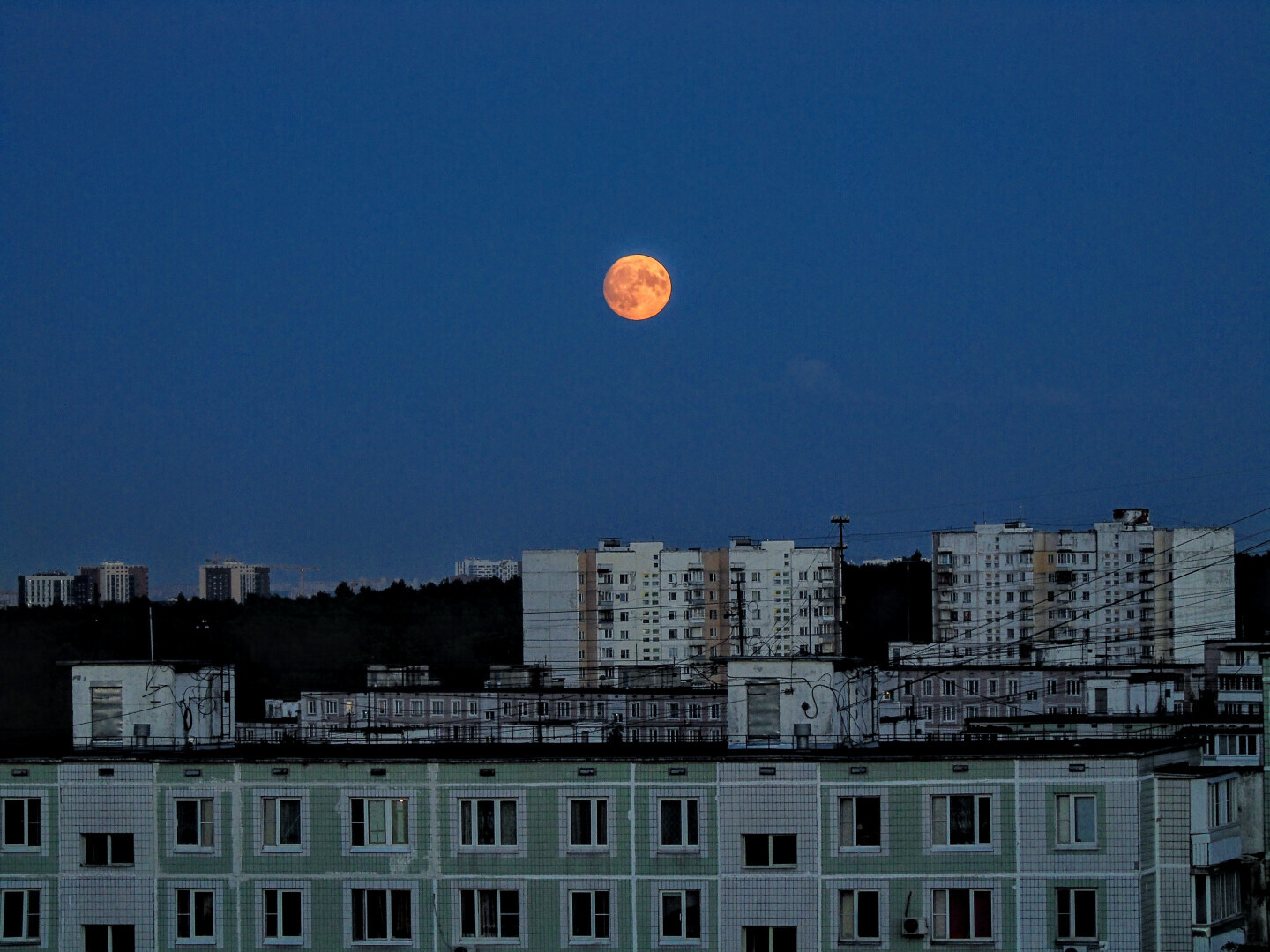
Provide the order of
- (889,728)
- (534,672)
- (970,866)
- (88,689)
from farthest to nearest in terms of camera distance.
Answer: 1. (534,672)
2. (889,728)
3. (88,689)
4. (970,866)

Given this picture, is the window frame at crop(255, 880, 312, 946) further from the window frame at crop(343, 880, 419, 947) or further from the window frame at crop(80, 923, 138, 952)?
the window frame at crop(80, 923, 138, 952)

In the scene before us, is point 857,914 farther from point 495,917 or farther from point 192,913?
point 192,913

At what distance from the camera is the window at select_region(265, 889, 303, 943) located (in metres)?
28.5

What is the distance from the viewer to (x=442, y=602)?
150500 millimetres

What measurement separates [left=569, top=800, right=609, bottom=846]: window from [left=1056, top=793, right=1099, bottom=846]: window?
739 centimetres

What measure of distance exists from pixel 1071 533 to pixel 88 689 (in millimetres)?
89821

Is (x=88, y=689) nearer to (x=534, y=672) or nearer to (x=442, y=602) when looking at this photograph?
(x=534, y=672)

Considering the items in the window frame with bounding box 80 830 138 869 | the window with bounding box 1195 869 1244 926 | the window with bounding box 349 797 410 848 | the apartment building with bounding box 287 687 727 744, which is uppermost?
the window with bounding box 349 797 410 848

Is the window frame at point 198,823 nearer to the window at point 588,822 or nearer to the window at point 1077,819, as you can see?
the window at point 588,822

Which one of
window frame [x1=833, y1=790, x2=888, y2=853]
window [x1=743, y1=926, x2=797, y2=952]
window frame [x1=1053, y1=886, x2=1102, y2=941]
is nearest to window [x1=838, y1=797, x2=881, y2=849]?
window frame [x1=833, y1=790, x2=888, y2=853]

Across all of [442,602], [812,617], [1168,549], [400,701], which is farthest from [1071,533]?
[442,602]

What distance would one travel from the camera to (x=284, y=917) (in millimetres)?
28562

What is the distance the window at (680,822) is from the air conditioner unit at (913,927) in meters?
3.59

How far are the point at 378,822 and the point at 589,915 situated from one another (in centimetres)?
385
